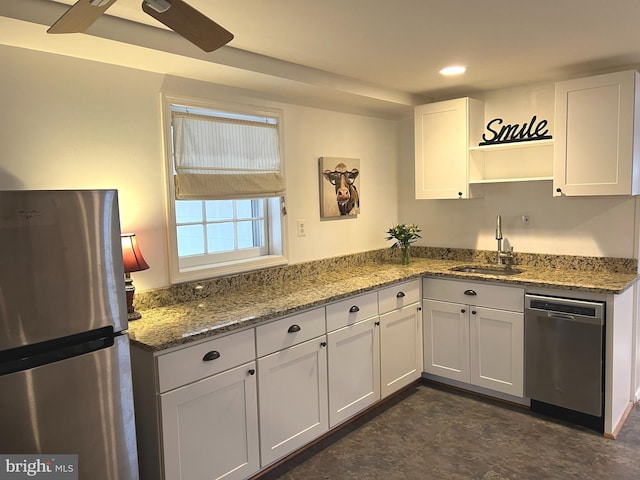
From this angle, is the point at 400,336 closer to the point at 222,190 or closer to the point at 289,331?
the point at 289,331

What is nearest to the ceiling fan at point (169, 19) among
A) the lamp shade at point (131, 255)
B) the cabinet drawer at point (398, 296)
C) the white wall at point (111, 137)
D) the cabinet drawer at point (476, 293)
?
the white wall at point (111, 137)

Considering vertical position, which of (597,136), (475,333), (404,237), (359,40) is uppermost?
(359,40)

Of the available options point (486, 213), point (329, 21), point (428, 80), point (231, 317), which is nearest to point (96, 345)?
point (231, 317)

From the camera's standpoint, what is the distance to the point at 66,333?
1711 millimetres

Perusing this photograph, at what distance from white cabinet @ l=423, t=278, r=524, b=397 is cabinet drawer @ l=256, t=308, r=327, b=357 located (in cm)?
116

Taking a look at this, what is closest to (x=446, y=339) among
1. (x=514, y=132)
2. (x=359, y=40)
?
(x=514, y=132)

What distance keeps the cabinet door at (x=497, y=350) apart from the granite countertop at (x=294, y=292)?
0.27m

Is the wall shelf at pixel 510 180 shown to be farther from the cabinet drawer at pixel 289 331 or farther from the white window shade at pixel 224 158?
the cabinet drawer at pixel 289 331

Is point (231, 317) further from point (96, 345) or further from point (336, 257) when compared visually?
point (336, 257)

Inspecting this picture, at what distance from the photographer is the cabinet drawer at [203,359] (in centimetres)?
205

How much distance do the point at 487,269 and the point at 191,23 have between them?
9.86 ft

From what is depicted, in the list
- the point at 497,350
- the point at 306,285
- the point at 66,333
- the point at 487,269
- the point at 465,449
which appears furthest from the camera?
the point at 487,269

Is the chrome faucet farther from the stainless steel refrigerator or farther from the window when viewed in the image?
the stainless steel refrigerator

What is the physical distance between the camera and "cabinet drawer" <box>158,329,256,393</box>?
80.7 inches
